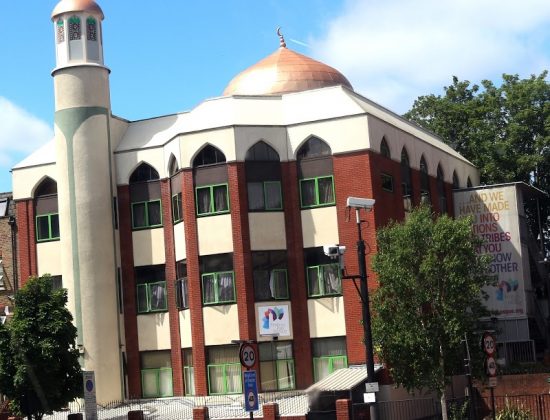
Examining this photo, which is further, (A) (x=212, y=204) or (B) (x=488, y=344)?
(A) (x=212, y=204)

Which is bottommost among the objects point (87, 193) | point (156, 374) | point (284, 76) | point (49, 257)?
point (156, 374)

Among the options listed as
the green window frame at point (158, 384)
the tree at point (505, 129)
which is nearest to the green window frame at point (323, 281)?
the green window frame at point (158, 384)

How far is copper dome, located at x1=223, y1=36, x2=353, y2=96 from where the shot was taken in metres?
45.5

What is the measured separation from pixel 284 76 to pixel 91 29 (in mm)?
8403

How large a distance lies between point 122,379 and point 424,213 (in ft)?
48.2

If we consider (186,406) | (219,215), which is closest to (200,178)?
(219,215)

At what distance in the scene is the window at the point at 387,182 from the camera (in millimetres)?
41312

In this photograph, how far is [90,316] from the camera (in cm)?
4209

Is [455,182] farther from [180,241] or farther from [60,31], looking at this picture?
[60,31]

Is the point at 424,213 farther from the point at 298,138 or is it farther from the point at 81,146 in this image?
the point at 81,146

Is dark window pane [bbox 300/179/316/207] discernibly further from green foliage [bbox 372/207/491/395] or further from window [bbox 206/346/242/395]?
green foliage [bbox 372/207/491/395]

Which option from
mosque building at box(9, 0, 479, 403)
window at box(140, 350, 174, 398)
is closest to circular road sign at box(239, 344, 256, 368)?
mosque building at box(9, 0, 479, 403)

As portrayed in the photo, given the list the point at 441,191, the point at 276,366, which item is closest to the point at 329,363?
the point at 276,366

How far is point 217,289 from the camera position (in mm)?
39969
